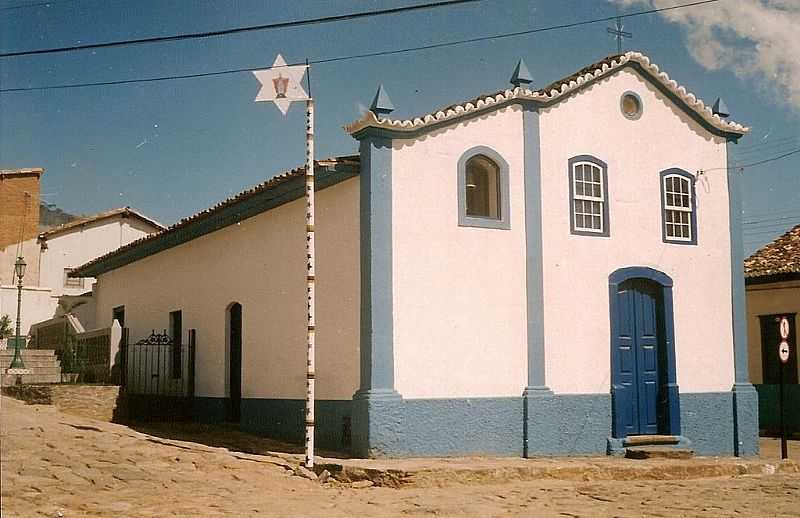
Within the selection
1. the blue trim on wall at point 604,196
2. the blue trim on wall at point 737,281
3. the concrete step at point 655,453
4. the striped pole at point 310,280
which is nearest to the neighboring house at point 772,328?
the blue trim on wall at point 737,281

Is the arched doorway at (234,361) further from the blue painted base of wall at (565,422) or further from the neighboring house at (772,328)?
the neighboring house at (772,328)

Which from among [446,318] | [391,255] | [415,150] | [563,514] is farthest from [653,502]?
[415,150]

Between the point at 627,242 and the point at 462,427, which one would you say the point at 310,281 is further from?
the point at 627,242

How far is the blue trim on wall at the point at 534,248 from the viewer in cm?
1172

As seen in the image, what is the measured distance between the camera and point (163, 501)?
7.94 metres

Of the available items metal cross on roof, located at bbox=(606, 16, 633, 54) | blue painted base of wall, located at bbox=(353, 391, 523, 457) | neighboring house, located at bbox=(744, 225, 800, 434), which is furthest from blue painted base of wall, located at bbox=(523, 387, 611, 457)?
neighboring house, located at bbox=(744, 225, 800, 434)

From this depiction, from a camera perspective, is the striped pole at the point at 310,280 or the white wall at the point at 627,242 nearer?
the striped pole at the point at 310,280

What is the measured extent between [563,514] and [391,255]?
4181mm

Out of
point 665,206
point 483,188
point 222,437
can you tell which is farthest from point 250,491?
point 665,206

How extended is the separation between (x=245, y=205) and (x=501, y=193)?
14.5 feet

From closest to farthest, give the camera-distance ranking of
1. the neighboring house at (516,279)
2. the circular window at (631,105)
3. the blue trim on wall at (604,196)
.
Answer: the neighboring house at (516,279) → the blue trim on wall at (604,196) → the circular window at (631,105)

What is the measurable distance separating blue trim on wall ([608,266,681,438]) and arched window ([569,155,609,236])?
28.9 inches

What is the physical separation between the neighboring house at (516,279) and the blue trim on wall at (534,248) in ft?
0.09

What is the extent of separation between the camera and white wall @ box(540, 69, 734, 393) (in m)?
12.1
